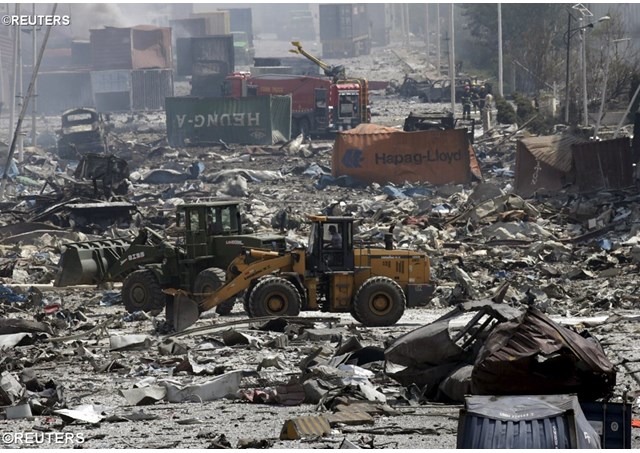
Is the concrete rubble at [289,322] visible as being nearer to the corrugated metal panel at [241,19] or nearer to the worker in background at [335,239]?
the worker in background at [335,239]

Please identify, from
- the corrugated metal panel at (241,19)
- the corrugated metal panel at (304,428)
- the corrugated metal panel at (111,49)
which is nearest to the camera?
the corrugated metal panel at (304,428)

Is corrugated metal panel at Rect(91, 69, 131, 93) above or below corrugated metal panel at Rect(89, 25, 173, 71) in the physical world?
Result: below

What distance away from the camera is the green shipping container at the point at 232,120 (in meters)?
56.1

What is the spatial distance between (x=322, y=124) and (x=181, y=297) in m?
38.9

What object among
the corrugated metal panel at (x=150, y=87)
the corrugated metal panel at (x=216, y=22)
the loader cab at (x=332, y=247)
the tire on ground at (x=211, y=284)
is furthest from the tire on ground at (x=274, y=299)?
the corrugated metal panel at (x=216, y=22)

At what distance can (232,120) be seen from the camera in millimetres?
56469

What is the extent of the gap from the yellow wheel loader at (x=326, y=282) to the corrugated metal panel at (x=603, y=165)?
577 inches

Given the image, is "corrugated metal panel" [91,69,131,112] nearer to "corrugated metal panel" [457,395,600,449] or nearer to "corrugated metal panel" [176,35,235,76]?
"corrugated metal panel" [176,35,235,76]

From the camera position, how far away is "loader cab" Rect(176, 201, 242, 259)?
70.8ft

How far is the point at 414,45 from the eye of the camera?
160625 mm

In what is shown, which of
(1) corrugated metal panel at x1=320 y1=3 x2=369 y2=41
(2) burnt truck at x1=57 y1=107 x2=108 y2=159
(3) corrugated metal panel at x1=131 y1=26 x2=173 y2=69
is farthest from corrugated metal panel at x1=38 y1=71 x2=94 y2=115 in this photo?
(1) corrugated metal panel at x1=320 y1=3 x2=369 y2=41

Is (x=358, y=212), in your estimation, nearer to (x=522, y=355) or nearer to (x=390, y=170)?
(x=390, y=170)

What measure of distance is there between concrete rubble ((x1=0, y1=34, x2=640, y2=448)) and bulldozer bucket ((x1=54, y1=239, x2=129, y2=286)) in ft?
0.81

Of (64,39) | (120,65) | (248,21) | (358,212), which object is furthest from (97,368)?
(248,21)
